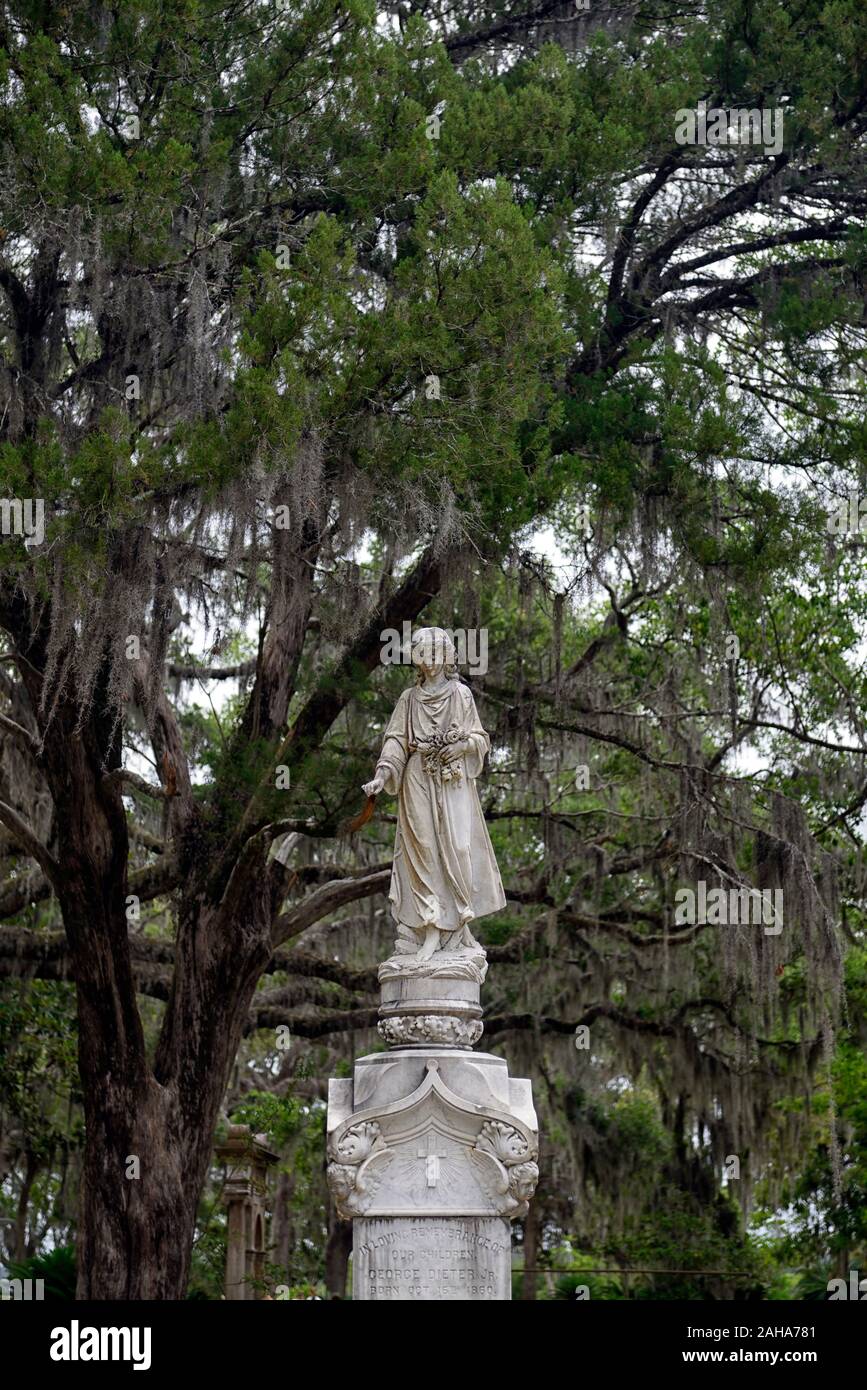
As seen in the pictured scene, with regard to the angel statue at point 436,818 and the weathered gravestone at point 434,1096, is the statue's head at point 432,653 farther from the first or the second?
the weathered gravestone at point 434,1096

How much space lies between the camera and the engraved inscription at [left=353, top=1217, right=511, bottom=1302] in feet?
27.8

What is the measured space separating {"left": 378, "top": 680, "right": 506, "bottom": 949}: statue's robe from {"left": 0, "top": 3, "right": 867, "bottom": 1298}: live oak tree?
2.39 metres

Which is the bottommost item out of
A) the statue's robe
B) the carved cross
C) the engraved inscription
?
the engraved inscription

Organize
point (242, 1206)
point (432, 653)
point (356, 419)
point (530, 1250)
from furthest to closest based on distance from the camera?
point (530, 1250) < point (242, 1206) < point (356, 419) < point (432, 653)

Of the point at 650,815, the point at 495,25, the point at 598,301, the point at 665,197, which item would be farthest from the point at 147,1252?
the point at 495,25

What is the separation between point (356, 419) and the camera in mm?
11789

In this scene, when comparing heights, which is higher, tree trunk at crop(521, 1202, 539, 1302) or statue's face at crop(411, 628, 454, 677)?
statue's face at crop(411, 628, 454, 677)

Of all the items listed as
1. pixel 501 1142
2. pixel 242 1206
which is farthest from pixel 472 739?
pixel 242 1206

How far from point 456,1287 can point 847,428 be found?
7432 millimetres

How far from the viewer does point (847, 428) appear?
13367mm

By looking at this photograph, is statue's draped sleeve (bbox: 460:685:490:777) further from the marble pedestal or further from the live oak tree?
the live oak tree

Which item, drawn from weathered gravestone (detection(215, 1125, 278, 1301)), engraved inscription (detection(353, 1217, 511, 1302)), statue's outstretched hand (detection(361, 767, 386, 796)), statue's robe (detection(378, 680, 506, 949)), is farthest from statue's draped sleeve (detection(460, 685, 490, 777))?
weathered gravestone (detection(215, 1125, 278, 1301))

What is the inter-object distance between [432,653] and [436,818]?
0.89 metres

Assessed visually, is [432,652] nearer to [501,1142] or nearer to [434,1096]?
[434,1096]
